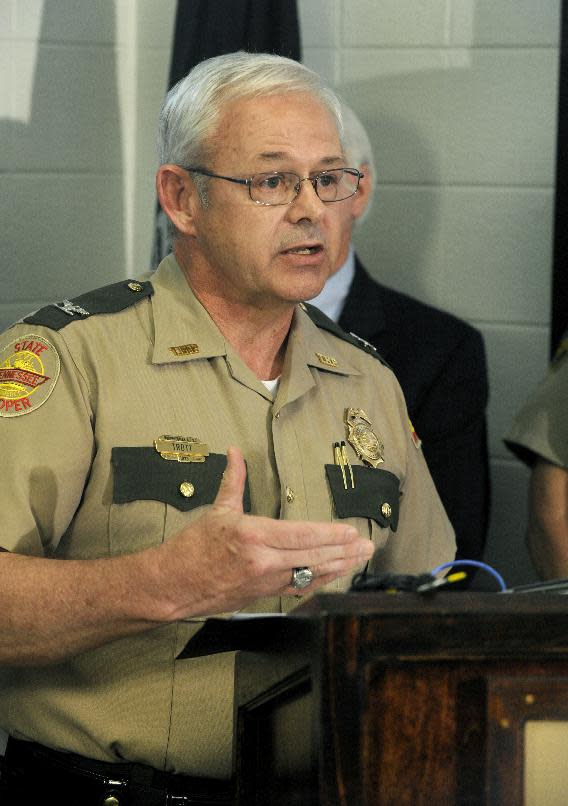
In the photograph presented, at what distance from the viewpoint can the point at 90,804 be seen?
164cm

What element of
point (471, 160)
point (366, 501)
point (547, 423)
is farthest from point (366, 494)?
point (471, 160)

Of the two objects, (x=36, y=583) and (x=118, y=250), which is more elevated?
(x=118, y=250)

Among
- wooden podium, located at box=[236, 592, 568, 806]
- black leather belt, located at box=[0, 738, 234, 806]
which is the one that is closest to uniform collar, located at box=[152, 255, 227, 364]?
black leather belt, located at box=[0, 738, 234, 806]

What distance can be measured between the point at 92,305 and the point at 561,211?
1.67 m

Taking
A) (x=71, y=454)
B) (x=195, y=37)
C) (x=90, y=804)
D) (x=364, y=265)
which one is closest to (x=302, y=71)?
(x=71, y=454)

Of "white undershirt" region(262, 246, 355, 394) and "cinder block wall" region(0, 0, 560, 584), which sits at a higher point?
"cinder block wall" region(0, 0, 560, 584)

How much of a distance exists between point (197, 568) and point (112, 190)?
2434mm

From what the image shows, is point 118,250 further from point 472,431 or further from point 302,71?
point 302,71

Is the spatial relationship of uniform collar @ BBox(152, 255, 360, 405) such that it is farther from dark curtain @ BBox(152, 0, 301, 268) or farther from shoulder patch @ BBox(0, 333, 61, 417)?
dark curtain @ BBox(152, 0, 301, 268)

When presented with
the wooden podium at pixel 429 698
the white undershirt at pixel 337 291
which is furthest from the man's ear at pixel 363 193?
the wooden podium at pixel 429 698

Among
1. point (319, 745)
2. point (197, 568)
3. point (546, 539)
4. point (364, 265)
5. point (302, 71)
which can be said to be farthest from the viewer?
point (364, 265)

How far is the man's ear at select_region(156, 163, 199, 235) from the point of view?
1.96 metres

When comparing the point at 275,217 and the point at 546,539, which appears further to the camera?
the point at 546,539

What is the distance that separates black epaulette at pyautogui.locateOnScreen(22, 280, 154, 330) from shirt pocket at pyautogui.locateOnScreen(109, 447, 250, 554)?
0.22 metres
